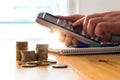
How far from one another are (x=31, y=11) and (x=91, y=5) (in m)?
0.52

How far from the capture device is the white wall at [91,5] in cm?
256

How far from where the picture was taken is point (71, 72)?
1.98 ft

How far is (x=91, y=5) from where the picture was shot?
257 cm

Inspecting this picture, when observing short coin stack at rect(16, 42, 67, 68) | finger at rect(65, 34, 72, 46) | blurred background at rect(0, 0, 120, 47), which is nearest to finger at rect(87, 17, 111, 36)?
finger at rect(65, 34, 72, 46)

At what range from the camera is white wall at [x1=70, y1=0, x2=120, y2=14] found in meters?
2.56

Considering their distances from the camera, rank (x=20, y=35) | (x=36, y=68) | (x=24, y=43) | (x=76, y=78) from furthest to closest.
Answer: (x=20, y=35), (x=24, y=43), (x=36, y=68), (x=76, y=78)

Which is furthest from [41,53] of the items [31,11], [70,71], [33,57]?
[31,11]

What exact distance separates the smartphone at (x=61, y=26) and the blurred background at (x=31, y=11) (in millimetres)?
1562

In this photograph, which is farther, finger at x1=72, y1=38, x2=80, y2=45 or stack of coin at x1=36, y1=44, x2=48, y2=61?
finger at x1=72, y1=38, x2=80, y2=45

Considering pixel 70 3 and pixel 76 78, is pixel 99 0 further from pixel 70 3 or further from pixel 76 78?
pixel 76 78

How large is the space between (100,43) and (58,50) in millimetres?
153

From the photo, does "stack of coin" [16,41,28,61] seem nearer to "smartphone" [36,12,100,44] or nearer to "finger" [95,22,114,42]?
"smartphone" [36,12,100,44]

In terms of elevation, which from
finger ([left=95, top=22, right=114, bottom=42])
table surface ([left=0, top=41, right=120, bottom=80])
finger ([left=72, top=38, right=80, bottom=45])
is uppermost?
finger ([left=95, top=22, right=114, bottom=42])

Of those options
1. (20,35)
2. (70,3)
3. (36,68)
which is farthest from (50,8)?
(36,68)
